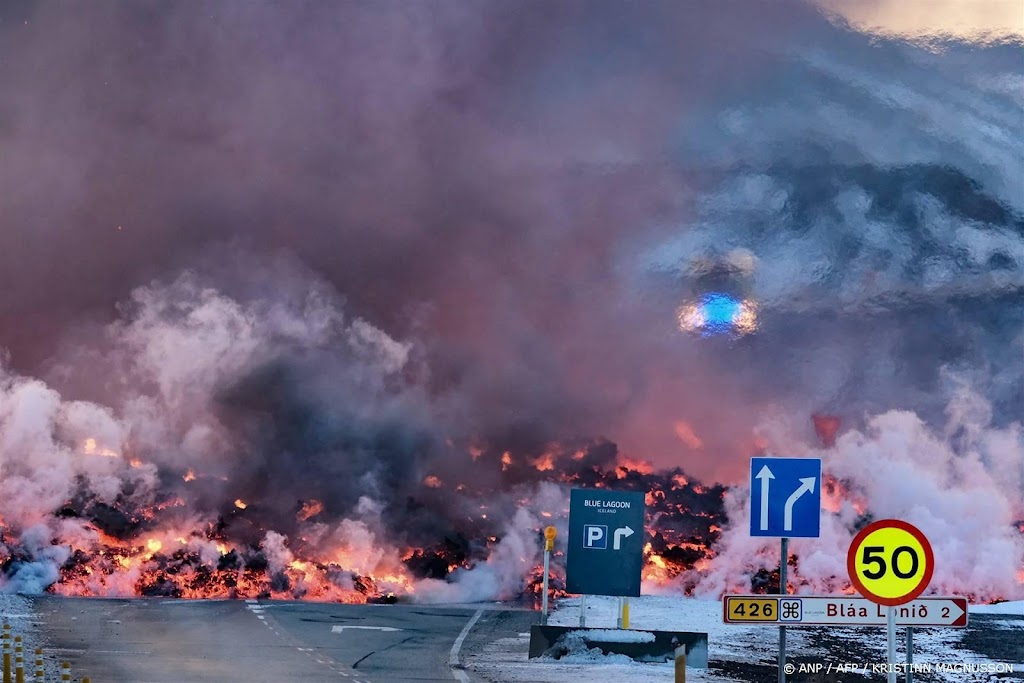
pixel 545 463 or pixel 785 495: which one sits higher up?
pixel 545 463

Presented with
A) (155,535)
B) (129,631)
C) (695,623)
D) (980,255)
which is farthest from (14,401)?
(980,255)

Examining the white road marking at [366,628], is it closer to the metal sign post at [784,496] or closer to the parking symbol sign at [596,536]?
the parking symbol sign at [596,536]

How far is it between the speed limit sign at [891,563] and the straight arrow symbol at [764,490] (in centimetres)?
336

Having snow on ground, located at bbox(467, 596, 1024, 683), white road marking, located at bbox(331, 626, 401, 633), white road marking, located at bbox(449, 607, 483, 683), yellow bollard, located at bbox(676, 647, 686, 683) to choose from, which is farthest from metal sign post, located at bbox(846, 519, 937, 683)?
white road marking, located at bbox(331, 626, 401, 633)

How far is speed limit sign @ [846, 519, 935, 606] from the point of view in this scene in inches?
531

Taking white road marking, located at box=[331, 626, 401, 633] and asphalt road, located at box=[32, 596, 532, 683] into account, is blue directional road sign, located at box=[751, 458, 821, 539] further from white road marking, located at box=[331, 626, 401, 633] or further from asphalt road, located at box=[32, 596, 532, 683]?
white road marking, located at box=[331, 626, 401, 633]

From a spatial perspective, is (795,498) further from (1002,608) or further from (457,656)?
(1002,608)

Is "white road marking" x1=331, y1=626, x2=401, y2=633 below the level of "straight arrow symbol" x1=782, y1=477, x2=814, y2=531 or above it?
below

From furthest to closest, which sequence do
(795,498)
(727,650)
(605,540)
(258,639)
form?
(727,650) → (258,639) → (605,540) → (795,498)

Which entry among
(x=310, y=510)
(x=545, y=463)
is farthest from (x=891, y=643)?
(x=310, y=510)

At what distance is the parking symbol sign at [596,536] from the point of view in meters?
31.9

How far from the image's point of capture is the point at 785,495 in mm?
17062

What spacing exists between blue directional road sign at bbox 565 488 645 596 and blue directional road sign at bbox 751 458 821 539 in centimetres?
1475

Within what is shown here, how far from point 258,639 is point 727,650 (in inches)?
523
